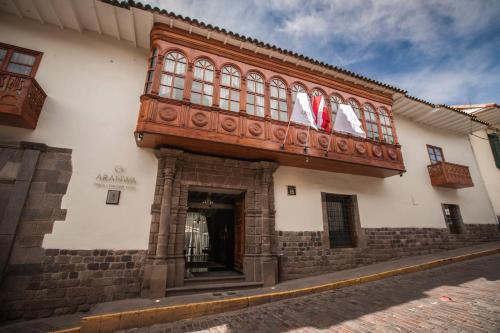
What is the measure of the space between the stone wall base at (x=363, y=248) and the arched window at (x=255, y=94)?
13.4 feet

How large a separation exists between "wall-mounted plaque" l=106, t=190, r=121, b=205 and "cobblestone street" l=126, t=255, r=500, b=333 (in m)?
3.13

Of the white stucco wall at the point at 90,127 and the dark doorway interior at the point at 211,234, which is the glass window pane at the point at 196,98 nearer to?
the white stucco wall at the point at 90,127

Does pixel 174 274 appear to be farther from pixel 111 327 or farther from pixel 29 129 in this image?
pixel 29 129

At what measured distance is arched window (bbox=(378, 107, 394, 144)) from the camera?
932cm

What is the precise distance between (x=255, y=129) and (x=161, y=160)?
2950mm

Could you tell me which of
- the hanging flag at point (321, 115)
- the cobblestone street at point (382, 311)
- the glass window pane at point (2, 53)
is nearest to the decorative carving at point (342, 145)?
the hanging flag at point (321, 115)

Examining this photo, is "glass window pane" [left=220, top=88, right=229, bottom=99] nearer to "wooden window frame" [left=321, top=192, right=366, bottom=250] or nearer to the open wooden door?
the open wooden door

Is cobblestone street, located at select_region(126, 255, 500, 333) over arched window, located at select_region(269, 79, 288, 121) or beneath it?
beneath

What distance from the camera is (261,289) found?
21.0ft

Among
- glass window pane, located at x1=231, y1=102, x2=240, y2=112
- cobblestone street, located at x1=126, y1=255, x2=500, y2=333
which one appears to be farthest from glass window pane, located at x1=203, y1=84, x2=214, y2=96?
cobblestone street, located at x1=126, y1=255, x2=500, y2=333

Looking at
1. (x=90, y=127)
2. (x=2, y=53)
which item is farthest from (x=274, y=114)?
(x=2, y=53)

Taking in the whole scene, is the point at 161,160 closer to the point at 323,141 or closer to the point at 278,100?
the point at 278,100

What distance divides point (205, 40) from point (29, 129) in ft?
17.8

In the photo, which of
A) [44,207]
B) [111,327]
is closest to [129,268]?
[111,327]
